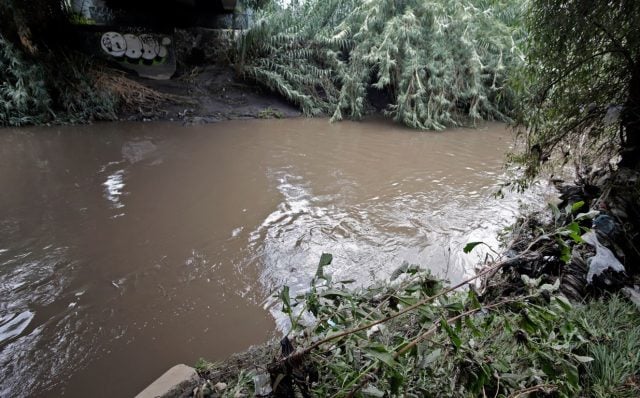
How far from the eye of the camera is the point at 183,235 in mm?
3939

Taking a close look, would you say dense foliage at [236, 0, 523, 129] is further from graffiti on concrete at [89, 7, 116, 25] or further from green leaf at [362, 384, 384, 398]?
green leaf at [362, 384, 384, 398]

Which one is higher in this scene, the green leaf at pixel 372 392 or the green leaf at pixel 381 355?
the green leaf at pixel 381 355

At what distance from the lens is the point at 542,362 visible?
4.46 ft

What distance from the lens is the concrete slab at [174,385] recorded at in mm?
1784

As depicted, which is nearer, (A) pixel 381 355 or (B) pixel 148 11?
(A) pixel 381 355

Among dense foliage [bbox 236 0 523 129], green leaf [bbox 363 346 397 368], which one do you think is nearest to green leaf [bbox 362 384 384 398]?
green leaf [bbox 363 346 397 368]

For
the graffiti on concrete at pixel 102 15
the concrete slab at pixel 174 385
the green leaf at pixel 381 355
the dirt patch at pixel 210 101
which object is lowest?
the concrete slab at pixel 174 385

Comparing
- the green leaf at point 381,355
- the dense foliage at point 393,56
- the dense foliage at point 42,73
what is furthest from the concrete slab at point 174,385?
the dense foliage at point 393,56

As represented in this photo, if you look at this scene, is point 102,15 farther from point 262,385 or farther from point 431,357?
point 431,357

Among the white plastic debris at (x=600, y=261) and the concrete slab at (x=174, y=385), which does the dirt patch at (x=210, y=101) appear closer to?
the concrete slab at (x=174, y=385)

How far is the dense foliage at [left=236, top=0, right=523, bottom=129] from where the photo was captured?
390 inches

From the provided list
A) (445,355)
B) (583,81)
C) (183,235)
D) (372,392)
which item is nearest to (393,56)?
(583,81)

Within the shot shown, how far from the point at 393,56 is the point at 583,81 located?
305 inches

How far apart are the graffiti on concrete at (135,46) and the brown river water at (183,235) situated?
415 cm
